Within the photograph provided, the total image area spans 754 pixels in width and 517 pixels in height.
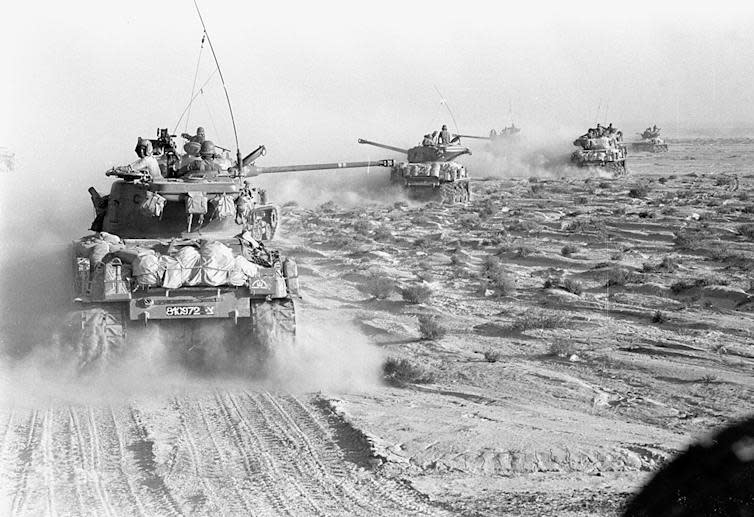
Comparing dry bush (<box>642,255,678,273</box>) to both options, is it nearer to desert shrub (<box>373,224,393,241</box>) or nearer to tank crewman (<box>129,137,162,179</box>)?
desert shrub (<box>373,224,393,241</box>)

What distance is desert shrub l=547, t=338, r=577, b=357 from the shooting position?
12.9m

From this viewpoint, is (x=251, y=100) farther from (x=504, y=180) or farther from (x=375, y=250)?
(x=375, y=250)

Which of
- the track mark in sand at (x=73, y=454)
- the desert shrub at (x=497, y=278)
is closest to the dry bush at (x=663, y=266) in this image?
the desert shrub at (x=497, y=278)

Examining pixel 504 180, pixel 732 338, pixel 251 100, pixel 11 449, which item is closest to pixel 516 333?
pixel 732 338

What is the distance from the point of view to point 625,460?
27.8 ft

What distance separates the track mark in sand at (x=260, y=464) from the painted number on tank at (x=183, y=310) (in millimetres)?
1557

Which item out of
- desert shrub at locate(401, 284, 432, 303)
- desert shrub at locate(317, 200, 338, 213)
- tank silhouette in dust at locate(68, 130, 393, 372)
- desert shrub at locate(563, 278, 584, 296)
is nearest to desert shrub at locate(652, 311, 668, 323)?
desert shrub at locate(563, 278, 584, 296)

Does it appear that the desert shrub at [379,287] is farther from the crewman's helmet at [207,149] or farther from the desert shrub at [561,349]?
the desert shrub at [561,349]

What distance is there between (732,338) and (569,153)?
38709 mm

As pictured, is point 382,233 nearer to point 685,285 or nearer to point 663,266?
point 663,266

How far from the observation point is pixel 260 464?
8648mm

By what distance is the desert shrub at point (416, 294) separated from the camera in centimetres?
1695

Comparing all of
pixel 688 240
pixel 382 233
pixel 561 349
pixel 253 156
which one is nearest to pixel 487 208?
pixel 382 233

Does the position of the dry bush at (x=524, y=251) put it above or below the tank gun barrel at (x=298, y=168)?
below
